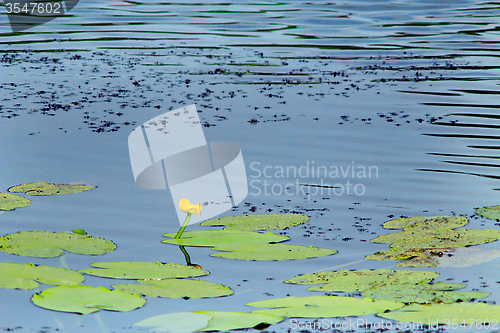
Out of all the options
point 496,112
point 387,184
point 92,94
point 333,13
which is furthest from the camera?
point 333,13

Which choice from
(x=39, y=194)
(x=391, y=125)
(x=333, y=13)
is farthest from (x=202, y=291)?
(x=333, y=13)

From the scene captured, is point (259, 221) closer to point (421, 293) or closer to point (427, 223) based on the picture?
point (427, 223)

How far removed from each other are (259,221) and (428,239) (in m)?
1.19

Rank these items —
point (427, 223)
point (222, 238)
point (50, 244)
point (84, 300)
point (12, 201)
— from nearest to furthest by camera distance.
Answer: point (84, 300) < point (50, 244) < point (222, 238) < point (427, 223) < point (12, 201)

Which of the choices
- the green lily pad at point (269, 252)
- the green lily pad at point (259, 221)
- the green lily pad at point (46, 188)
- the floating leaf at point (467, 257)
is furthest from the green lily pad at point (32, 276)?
the floating leaf at point (467, 257)

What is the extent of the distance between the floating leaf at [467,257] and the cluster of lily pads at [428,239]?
3cm

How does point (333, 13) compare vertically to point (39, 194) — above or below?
above

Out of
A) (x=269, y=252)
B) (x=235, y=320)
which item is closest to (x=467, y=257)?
(x=269, y=252)

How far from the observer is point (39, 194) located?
4695mm

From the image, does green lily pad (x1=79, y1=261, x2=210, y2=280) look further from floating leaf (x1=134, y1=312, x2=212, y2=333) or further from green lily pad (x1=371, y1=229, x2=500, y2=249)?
green lily pad (x1=371, y1=229, x2=500, y2=249)

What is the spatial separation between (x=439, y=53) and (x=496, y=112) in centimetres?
509

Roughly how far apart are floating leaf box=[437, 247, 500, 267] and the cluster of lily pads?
1.3 inches

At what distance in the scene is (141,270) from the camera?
3.11m

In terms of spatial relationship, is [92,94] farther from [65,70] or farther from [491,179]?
[491,179]
